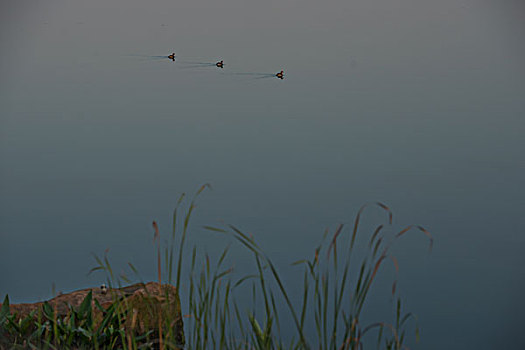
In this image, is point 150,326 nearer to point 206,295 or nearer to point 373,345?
point 206,295

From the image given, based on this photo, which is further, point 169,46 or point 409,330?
point 169,46

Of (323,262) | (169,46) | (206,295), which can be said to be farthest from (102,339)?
(169,46)

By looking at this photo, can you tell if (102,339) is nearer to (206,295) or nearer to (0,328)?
(0,328)

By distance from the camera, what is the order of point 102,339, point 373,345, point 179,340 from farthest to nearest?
point 373,345 < point 179,340 < point 102,339

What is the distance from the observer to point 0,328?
1656 mm

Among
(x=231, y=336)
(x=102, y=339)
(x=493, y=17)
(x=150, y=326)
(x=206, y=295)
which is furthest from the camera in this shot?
(x=493, y=17)

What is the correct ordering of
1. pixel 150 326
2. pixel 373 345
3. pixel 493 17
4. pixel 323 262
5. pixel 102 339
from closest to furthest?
pixel 102 339 < pixel 150 326 < pixel 323 262 < pixel 373 345 < pixel 493 17

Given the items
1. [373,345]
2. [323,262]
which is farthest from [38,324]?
[373,345]

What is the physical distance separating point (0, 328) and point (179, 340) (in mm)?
605

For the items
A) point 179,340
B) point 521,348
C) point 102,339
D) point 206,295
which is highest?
point 206,295

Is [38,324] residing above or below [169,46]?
below

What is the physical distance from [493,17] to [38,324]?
2420 mm

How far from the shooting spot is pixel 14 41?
8.52 ft

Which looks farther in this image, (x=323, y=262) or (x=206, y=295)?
(x=323, y=262)
